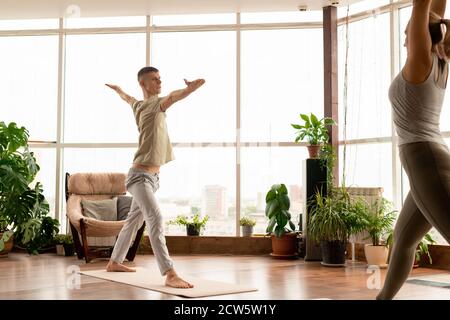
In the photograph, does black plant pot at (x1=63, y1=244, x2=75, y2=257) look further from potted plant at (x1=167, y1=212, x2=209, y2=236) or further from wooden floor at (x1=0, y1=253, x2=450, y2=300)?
potted plant at (x1=167, y1=212, x2=209, y2=236)

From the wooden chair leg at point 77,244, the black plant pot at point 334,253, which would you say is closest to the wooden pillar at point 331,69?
the black plant pot at point 334,253

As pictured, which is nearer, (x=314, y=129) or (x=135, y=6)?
(x=314, y=129)

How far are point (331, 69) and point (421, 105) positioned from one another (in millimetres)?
4134

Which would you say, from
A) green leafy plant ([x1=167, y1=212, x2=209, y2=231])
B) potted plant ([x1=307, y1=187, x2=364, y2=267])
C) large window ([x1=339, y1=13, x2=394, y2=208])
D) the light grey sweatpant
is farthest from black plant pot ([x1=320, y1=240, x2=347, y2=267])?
the light grey sweatpant

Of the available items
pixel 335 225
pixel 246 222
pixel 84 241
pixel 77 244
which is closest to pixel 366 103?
pixel 335 225

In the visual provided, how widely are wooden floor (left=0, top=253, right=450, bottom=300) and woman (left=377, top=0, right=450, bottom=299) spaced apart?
63.5 inches

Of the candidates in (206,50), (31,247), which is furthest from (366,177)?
(31,247)

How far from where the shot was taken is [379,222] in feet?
16.3

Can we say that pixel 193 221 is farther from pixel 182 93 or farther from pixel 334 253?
pixel 182 93

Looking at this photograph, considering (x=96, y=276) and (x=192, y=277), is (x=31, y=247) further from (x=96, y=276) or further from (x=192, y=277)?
(x=192, y=277)

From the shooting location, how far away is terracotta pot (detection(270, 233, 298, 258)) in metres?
5.61

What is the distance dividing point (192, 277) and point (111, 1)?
10.5 ft

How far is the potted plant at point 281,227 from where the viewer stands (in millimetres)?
5599

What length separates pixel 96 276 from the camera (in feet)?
13.6
